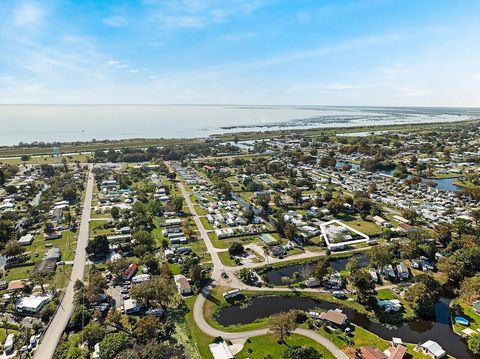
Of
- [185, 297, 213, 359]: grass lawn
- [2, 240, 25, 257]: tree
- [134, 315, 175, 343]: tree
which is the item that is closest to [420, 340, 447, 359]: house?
[185, 297, 213, 359]: grass lawn

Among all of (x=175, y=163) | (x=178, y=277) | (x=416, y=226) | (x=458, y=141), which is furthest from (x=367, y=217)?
(x=458, y=141)

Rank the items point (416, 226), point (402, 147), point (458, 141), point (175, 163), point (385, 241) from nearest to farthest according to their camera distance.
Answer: point (385, 241) < point (416, 226) < point (175, 163) < point (402, 147) < point (458, 141)

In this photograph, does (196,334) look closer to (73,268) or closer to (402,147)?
(73,268)

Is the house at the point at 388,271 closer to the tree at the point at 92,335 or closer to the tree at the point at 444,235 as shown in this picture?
the tree at the point at 444,235

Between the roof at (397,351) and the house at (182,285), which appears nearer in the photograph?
the roof at (397,351)

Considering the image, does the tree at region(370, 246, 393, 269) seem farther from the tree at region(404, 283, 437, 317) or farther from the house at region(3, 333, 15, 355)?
the house at region(3, 333, 15, 355)

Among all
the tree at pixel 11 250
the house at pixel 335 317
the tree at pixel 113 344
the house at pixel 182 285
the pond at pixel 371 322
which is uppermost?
the tree at pixel 11 250

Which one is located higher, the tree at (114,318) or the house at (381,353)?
the tree at (114,318)

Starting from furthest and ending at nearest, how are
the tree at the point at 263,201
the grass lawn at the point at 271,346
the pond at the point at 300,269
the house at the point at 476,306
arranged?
1. the tree at the point at 263,201
2. the pond at the point at 300,269
3. the house at the point at 476,306
4. the grass lawn at the point at 271,346

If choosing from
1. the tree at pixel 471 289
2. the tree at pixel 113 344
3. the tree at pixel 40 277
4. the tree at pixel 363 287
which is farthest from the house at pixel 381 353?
the tree at pixel 40 277
